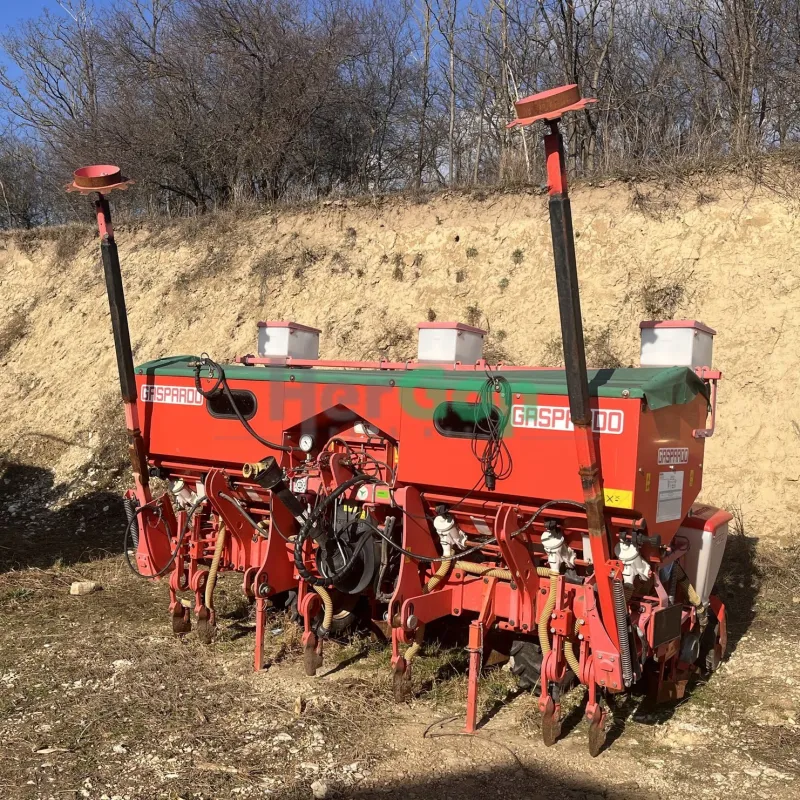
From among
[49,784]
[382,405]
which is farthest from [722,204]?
[49,784]

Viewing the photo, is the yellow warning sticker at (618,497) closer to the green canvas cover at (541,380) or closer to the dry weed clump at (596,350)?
the green canvas cover at (541,380)

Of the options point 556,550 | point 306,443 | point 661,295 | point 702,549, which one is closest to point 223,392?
point 306,443

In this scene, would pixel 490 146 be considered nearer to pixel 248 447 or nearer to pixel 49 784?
pixel 248 447

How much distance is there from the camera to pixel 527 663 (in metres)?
5.20

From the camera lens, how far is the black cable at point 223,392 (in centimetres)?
579

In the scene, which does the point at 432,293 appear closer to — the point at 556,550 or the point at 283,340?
the point at 283,340

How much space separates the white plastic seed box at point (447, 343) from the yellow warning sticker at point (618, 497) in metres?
2.03

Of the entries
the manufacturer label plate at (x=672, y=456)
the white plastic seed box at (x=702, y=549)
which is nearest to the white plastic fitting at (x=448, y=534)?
the manufacturer label plate at (x=672, y=456)

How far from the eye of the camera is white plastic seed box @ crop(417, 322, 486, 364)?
602 cm

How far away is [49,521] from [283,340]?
19.6 feet

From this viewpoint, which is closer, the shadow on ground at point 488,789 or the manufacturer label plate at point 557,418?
the shadow on ground at point 488,789

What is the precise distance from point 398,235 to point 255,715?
9.75m

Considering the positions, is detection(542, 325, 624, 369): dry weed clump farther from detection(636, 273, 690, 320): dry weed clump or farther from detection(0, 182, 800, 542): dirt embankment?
detection(636, 273, 690, 320): dry weed clump

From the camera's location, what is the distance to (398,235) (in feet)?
43.8
